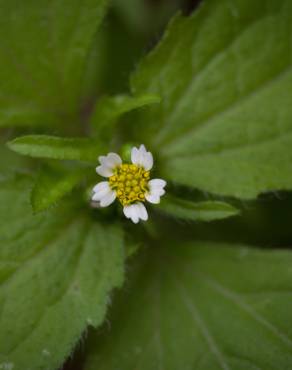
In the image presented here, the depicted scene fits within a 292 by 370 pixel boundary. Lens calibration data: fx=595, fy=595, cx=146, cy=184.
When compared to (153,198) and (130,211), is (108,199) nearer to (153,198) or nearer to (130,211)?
(130,211)

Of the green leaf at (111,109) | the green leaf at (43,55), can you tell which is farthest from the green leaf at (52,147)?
the green leaf at (43,55)

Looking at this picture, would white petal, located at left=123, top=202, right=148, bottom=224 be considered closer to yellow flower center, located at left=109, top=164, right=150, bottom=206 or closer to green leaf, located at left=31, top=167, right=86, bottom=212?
yellow flower center, located at left=109, top=164, right=150, bottom=206

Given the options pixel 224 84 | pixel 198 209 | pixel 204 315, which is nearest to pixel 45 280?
pixel 198 209

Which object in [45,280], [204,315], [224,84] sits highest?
[224,84]

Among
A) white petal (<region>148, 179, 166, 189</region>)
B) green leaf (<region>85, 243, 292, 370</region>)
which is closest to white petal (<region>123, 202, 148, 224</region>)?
white petal (<region>148, 179, 166, 189</region>)

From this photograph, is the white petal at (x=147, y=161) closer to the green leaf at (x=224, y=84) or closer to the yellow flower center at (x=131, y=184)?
the yellow flower center at (x=131, y=184)

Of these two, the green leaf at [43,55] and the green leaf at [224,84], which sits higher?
the green leaf at [43,55]
